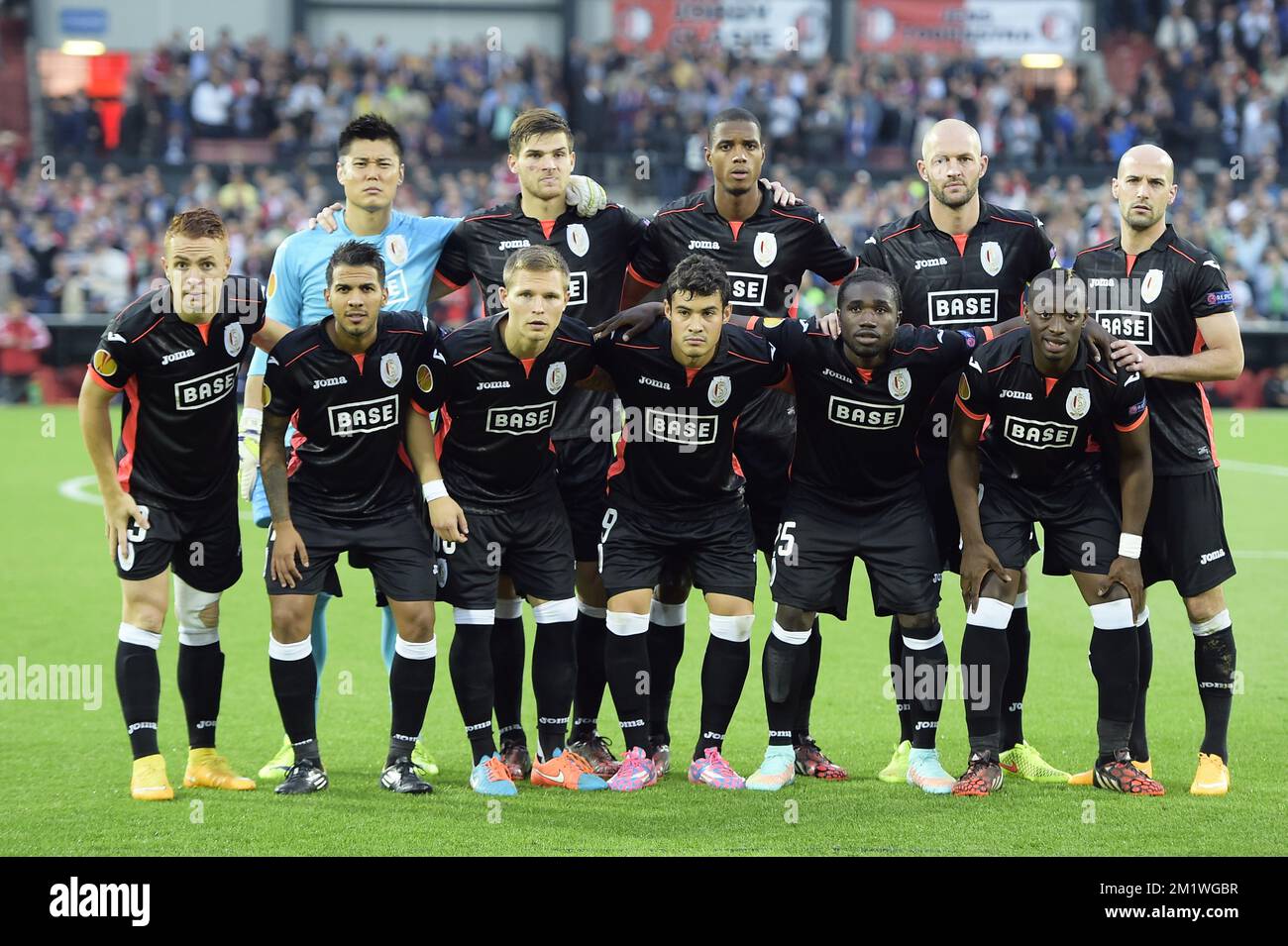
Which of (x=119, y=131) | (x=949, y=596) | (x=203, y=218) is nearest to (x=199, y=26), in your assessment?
(x=119, y=131)

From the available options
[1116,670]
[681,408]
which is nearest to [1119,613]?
[1116,670]

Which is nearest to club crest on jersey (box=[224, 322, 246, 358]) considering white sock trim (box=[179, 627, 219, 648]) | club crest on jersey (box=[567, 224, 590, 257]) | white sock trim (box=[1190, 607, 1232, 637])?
white sock trim (box=[179, 627, 219, 648])

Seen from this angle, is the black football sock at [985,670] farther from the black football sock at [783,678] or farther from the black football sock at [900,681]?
the black football sock at [783,678]

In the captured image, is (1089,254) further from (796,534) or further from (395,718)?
(395,718)

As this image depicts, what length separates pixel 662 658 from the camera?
6500mm

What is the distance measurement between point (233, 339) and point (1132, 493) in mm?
3415

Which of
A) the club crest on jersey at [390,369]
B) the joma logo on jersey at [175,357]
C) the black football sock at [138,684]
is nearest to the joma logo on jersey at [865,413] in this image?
the club crest on jersey at [390,369]

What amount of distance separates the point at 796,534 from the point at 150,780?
2582 millimetres

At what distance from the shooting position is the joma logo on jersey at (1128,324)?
20.1ft

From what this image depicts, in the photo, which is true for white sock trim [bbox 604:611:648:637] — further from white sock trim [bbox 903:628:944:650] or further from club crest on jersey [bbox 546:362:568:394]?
white sock trim [bbox 903:628:944:650]

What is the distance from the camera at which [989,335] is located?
242 inches

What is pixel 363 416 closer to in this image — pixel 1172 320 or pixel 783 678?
pixel 783 678

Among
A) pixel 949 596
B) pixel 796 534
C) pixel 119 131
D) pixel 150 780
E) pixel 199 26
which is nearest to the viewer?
pixel 150 780

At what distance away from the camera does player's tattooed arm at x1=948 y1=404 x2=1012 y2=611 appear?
19.5 feet
